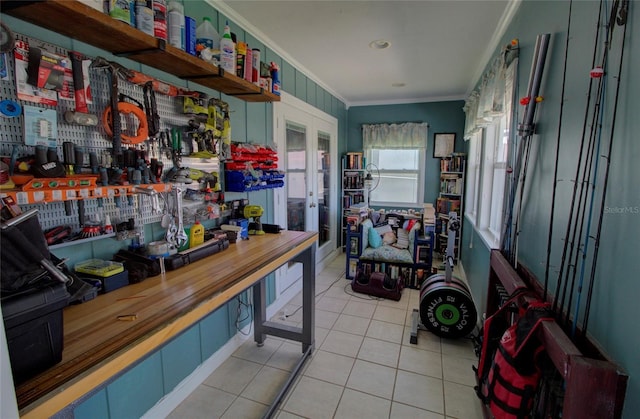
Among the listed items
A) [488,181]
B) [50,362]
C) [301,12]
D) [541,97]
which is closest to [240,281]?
[50,362]

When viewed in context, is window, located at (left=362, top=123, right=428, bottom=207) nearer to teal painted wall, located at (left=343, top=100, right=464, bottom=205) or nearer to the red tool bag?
teal painted wall, located at (left=343, top=100, right=464, bottom=205)

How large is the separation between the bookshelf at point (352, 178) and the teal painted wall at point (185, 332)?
198 cm

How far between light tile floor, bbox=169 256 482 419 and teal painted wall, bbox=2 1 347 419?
0.73 feet

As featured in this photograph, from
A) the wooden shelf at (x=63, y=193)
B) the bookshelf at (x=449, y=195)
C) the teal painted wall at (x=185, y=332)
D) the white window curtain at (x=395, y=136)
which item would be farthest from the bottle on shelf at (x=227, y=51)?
the bookshelf at (x=449, y=195)

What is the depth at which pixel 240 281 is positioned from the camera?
1318 mm

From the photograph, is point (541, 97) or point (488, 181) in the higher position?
point (541, 97)

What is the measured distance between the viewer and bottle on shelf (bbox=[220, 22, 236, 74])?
1723mm

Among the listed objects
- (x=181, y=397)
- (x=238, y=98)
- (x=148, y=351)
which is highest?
(x=238, y=98)

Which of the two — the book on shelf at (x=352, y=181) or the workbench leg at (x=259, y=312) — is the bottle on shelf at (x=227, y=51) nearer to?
the workbench leg at (x=259, y=312)

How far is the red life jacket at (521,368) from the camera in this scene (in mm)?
1168

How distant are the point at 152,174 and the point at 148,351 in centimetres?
90

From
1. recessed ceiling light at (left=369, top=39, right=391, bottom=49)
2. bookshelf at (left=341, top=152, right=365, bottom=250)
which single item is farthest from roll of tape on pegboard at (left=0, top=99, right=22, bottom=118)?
bookshelf at (left=341, top=152, right=365, bottom=250)

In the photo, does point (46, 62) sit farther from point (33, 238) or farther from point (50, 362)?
point (50, 362)

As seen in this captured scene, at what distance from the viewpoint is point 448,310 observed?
8.25ft
